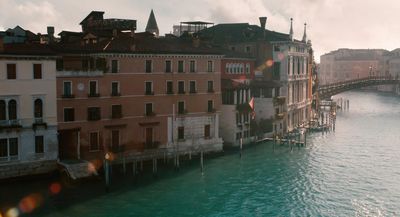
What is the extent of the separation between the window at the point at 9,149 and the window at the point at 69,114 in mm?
4255

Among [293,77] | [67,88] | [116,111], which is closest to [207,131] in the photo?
[116,111]

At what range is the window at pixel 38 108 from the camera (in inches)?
1423

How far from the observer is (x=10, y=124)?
34.8m

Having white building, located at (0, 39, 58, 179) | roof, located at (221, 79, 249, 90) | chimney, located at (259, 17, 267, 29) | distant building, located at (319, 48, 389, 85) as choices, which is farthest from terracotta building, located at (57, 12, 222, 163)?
distant building, located at (319, 48, 389, 85)

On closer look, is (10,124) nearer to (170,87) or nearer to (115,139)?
(115,139)

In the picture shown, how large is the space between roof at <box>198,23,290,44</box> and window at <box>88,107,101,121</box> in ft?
85.9

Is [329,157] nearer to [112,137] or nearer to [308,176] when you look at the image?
[308,176]

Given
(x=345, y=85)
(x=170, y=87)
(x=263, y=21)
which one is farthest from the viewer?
(x=345, y=85)

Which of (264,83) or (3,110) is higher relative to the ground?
(264,83)

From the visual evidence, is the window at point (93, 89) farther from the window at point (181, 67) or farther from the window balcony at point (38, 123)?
the window at point (181, 67)

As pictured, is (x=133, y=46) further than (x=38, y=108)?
Yes

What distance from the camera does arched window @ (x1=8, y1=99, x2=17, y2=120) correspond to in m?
34.9

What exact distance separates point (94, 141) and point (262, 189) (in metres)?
13.3

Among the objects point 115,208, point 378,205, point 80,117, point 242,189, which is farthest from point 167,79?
point 378,205
